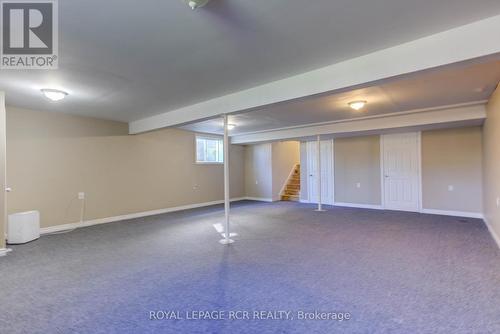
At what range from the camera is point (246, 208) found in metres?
7.98

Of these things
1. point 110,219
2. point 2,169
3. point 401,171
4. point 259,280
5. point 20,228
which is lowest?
point 259,280

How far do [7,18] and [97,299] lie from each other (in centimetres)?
257

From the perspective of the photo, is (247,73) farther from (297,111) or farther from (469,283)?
(469,283)

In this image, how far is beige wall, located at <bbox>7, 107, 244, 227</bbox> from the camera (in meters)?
4.90

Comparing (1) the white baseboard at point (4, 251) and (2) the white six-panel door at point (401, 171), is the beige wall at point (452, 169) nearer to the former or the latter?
(2) the white six-panel door at point (401, 171)

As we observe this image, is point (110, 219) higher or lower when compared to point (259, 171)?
lower

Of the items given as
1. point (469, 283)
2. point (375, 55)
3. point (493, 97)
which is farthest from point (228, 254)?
point (493, 97)

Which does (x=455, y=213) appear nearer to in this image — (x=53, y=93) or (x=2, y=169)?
(x=53, y=93)

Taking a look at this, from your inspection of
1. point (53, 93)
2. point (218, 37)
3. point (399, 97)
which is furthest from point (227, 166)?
point (399, 97)

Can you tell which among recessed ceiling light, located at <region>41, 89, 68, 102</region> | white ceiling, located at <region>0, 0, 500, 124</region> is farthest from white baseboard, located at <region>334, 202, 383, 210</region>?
recessed ceiling light, located at <region>41, 89, 68, 102</region>

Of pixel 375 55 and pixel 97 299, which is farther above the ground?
pixel 375 55

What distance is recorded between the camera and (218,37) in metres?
2.39

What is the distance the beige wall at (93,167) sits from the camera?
490 centimetres
